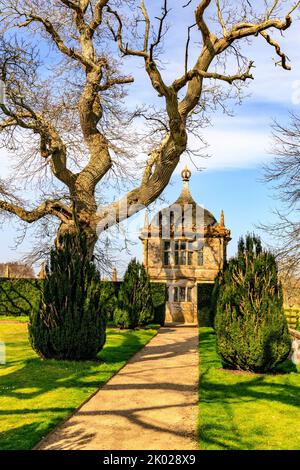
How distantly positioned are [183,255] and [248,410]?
23.6 m

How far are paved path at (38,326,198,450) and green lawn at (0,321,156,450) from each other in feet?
0.87

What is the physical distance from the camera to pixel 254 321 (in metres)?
12.3

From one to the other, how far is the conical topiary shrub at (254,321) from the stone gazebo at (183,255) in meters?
18.1

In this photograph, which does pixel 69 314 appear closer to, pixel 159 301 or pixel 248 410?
pixel 248 410

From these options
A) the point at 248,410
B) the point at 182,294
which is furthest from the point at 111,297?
the point at 248,410

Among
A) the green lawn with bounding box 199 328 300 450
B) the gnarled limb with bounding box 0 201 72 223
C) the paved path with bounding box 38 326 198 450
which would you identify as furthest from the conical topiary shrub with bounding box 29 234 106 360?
the green lawn with bounding box 199 328 300 450

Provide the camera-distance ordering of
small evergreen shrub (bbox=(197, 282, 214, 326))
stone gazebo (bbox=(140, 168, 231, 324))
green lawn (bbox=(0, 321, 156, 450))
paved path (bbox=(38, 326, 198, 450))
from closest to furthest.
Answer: paved path (bbox=(38, 326, 198, 450)) → green lawn (bbox=(0, 321, 156, 450)) → small evergreen shrub (bbox=(197, 282, 214, 326)) → stone gazebo (bbox=(140, 168, 231, 324))

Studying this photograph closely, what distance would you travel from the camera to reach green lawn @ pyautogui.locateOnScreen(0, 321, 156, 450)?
7.27 metres

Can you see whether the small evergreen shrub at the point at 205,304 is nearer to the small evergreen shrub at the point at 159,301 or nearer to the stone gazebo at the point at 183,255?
the stone gazebo at the point at 183,255

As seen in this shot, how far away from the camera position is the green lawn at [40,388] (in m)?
7.27

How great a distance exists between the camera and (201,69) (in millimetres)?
14641

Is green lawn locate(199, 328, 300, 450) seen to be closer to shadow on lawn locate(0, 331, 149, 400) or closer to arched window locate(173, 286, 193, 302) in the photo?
shadow on lawn locate(0, 331, 149, 400)

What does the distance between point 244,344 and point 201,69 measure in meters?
8.53
